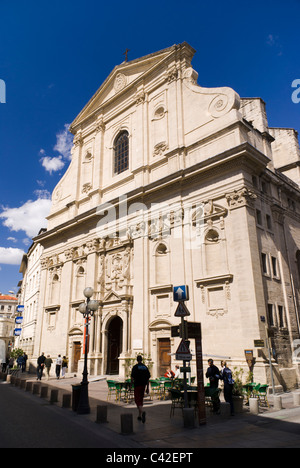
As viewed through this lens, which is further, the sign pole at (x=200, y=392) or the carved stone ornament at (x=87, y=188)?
the carved stone ornament at (x=87, y=188)

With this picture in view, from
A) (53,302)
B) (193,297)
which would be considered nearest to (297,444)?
(193,297)

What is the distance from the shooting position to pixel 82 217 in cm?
2792

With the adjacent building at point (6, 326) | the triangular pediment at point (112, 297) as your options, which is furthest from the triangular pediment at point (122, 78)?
the adjacent building at point (6, 326)

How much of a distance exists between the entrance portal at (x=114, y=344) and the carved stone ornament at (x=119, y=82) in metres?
19.3

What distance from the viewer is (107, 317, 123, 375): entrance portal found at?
23609mm

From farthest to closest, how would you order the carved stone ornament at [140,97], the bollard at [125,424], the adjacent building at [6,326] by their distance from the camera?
the adjacent building at [6,326] < the carved stone ornament at [140,97] < the bollard at [125,424]

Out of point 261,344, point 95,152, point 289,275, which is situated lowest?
point 261,344

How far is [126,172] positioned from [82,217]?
5288 mm

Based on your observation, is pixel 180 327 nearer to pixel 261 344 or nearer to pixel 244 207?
pixel 261 344

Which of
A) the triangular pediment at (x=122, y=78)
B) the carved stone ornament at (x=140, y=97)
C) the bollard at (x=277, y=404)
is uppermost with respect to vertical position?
the triangular pediment at (x=122, y=78)

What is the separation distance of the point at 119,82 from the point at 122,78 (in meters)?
0.44

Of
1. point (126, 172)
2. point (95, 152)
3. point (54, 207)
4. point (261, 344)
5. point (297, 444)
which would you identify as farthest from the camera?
point (54, 207)

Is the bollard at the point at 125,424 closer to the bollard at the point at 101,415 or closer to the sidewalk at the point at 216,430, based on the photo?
the sidewalk at the point at 216,430

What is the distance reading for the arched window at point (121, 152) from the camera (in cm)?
2747
